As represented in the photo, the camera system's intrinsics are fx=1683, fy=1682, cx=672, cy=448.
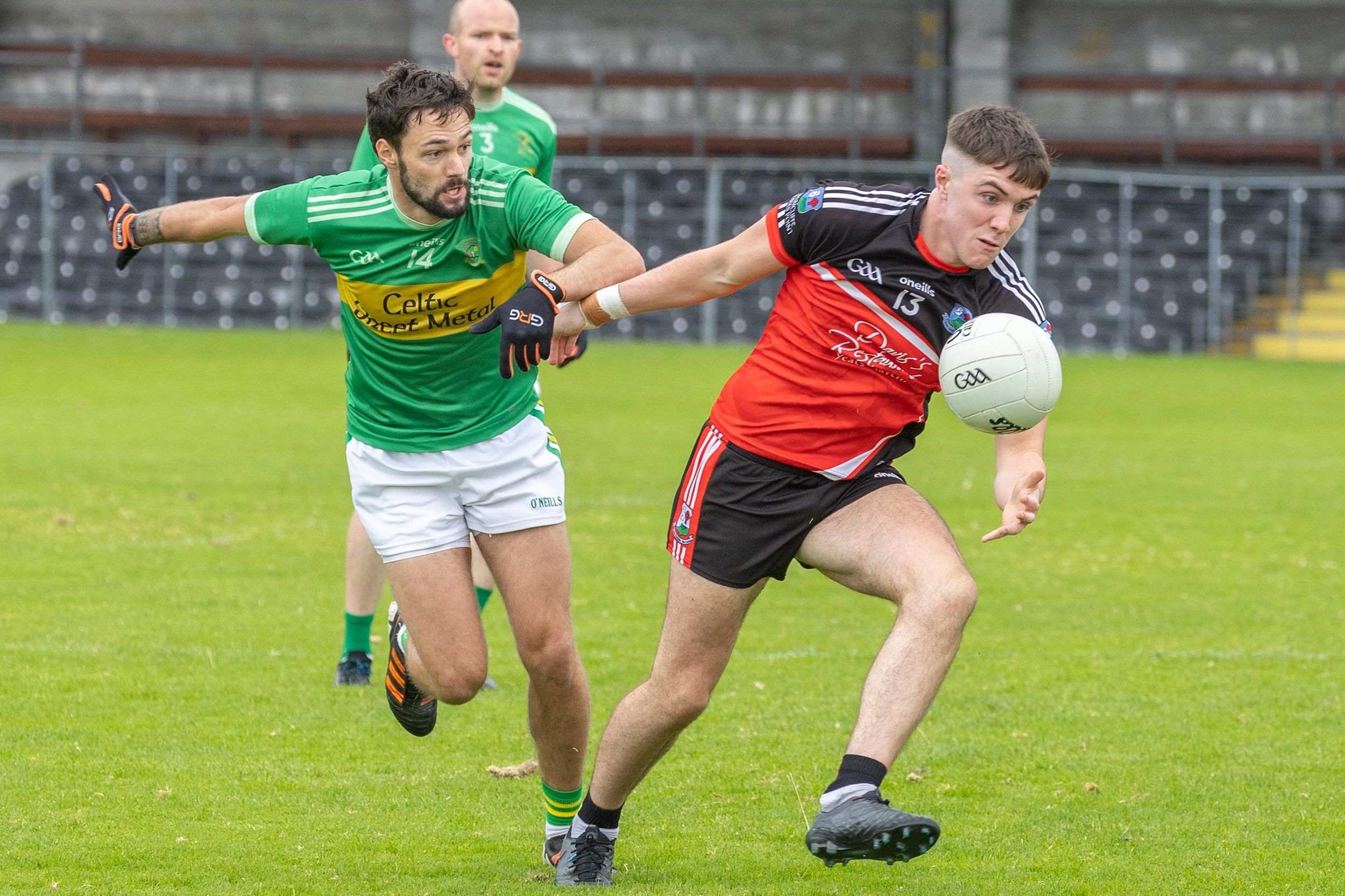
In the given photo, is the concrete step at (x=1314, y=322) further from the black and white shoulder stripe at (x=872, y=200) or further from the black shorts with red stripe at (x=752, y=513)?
the black shorts with red stripe at (x=752, y=513)

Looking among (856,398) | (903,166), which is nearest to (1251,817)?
(856,398)

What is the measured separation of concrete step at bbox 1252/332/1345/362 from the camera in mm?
24172

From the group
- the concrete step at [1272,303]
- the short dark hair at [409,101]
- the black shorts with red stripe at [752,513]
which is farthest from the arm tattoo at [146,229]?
the concrete step at [1272,303]

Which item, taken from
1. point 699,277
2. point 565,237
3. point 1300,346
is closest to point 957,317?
point 699,277

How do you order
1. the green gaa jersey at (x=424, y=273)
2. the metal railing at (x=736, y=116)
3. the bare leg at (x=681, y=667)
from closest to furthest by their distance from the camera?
the bare leg at (x=681, y=667) < the green gaa jersey at (x=424, y=273) < the metal railing at (x=736, y=116)

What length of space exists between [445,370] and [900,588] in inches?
59.7

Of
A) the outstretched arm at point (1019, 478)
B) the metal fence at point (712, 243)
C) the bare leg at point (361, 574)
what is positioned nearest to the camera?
the outstretched arm at point (1019, 478)

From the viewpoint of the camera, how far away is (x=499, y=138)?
684 centimetres

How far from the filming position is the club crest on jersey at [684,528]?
4492mm

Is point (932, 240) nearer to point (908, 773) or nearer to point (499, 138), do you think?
point (908, 773)

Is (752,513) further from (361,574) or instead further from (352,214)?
(361,574)

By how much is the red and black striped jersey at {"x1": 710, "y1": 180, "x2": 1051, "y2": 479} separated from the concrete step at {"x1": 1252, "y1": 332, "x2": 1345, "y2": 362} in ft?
69.3

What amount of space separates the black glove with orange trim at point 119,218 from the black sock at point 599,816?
6.84 ft

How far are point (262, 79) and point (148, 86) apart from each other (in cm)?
198
